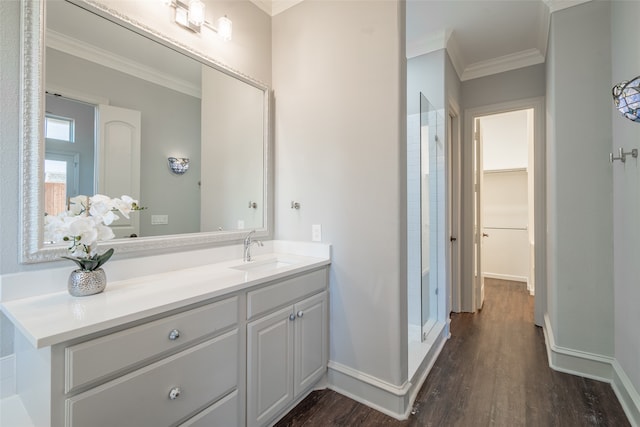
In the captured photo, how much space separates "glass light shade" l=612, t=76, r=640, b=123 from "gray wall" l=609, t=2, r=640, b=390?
1.38 feet

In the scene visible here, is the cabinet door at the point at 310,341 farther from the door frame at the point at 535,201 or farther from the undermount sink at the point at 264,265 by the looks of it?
the door frame at the point at 535,201

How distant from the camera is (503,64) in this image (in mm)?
3273

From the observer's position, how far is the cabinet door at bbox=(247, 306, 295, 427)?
1.46 m

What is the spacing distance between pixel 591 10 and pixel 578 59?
1.14 feet

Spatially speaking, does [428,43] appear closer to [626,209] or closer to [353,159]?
[353,159]

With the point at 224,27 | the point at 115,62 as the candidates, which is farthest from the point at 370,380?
the point at 224,27

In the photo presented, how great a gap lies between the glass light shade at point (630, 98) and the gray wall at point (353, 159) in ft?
3.27

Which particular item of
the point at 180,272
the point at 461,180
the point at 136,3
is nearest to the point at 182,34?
the point at 136,3

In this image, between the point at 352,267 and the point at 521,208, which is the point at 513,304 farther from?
Result: the point at 352,267

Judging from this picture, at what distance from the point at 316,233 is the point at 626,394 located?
2.15m

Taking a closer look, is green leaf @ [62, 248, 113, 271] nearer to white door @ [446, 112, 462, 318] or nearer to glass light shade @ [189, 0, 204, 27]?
glass light shade @ [189, 0, 204, 27]

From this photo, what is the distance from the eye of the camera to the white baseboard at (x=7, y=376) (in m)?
1.09

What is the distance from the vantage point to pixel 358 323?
1.89m

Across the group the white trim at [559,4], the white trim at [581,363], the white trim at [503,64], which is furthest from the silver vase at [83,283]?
the white trim at [503,64]
